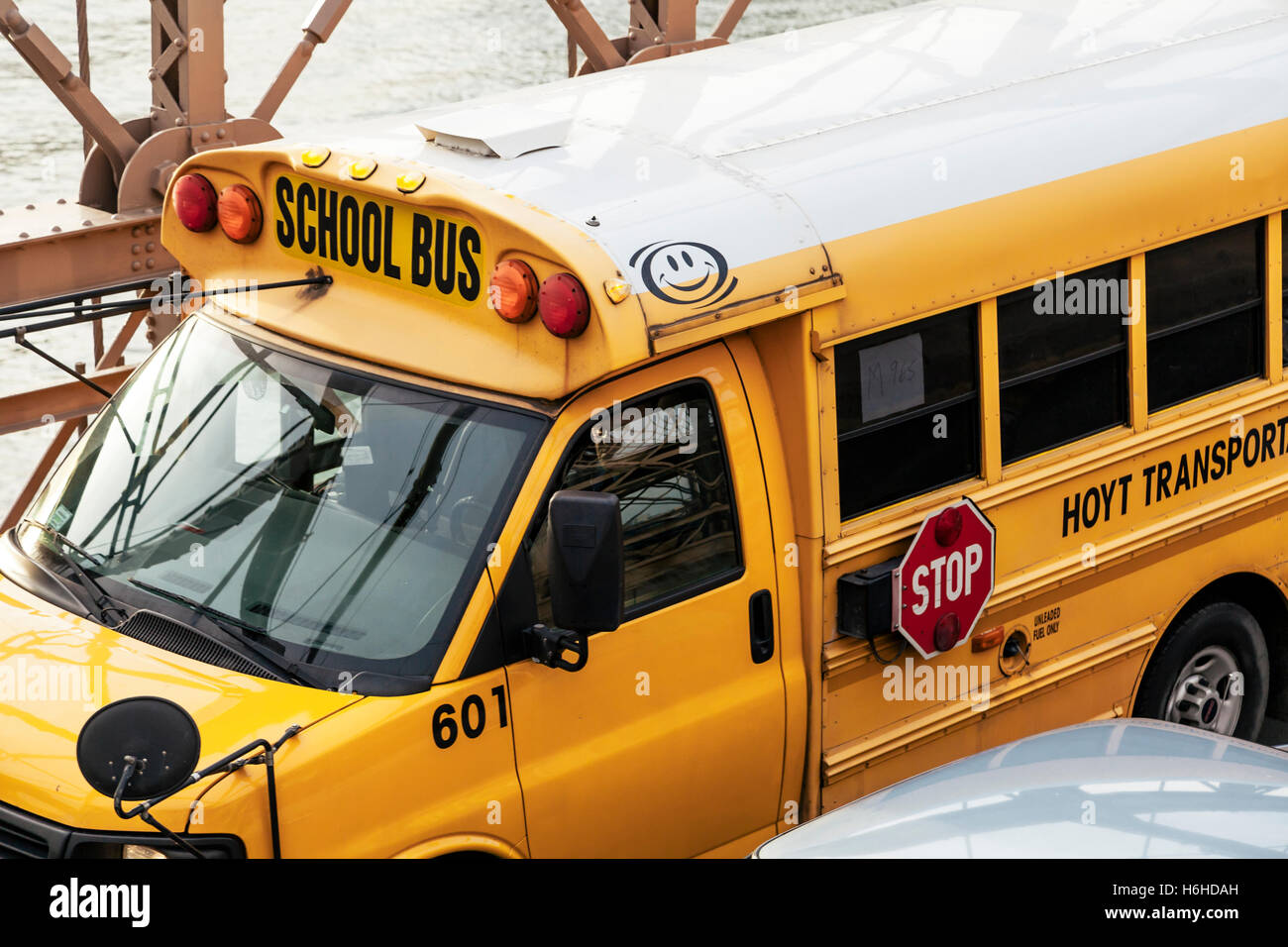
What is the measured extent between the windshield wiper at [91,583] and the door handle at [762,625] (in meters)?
1.73

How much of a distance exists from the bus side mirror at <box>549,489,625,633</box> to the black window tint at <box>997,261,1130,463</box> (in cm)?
176

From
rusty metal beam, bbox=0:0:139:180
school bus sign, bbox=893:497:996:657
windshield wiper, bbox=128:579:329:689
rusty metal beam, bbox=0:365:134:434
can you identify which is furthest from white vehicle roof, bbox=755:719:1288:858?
rusty metal beam, bbox=0:0:139:180

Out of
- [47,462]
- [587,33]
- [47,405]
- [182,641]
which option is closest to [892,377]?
[182,641]

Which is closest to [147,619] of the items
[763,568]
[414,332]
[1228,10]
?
[414,332]

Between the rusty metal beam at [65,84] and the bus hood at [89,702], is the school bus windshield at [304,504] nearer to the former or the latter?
the bus hood at [89,702]

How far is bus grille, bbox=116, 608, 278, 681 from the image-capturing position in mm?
4211

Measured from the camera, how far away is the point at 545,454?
4309 millimetres

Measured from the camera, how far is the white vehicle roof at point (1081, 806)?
3916 mm

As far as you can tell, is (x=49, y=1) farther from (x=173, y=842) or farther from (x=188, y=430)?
(x=173, y=842)

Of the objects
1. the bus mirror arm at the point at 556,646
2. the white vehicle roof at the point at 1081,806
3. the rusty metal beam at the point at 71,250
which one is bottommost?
the white vehicle roof at the point at 1081,806

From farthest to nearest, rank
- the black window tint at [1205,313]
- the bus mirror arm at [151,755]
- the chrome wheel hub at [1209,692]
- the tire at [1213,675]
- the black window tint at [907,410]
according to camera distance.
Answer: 1. the chrome wheel hub at [1209,692]
2. the tire at [1213,675]
3. the black window tint at [1205,313]
4. the black window tint at [907,410]
5. the bus mirror arm at [151,755]

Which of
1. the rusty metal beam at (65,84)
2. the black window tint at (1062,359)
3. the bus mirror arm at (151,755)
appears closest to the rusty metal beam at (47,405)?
the rusty metal beam at (65,84)

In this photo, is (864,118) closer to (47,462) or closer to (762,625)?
(762,625)

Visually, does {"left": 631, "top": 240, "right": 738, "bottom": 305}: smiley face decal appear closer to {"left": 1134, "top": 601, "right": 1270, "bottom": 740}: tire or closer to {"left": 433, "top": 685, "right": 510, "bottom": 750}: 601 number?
{"left": 433, "top": 685, "right": 510, "bottom": 750}: 601 number
